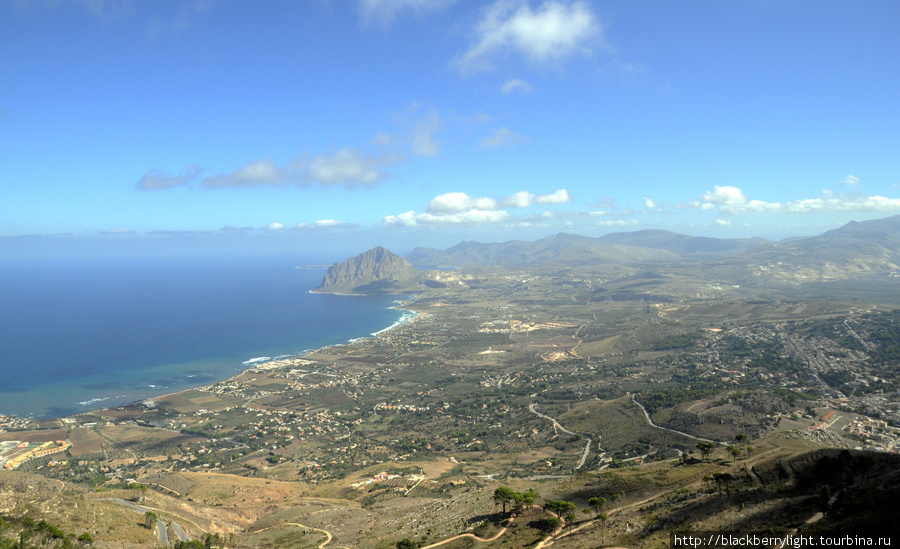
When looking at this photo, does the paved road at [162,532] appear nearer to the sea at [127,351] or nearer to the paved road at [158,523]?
the paved road at [158,523]

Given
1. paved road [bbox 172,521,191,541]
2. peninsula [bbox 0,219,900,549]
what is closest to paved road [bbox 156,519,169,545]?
peninsula [bbox 0,219,900,549]

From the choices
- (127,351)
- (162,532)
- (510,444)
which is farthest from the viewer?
(127,351)

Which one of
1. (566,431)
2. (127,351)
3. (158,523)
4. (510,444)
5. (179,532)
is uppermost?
(158,523)

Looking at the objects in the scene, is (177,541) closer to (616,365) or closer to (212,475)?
(212,475)

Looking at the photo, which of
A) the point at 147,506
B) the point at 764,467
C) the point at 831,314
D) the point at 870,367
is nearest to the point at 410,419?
the point at 147,506

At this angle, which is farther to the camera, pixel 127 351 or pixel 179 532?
pixel 127 351

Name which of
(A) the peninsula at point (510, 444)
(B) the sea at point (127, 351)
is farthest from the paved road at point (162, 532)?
(B) the sea at point (127, 351)

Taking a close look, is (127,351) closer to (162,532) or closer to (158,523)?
(158,523)

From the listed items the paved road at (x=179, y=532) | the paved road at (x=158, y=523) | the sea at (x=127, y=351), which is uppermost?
the paved road at (x=158, y=523)

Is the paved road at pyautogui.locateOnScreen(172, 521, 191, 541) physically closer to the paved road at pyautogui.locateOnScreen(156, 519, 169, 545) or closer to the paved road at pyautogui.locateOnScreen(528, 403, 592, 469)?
the paved road at pyautogui.locateOnScreen(156, 519, 169, 545)

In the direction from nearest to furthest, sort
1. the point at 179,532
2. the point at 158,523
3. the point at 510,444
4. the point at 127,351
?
the point at 179,532 < the point at 158,523 < the point at 510,444 < the point at 127,351

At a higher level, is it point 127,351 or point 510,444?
point 127,351

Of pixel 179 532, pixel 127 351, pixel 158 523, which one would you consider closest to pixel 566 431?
pixel 179 532
